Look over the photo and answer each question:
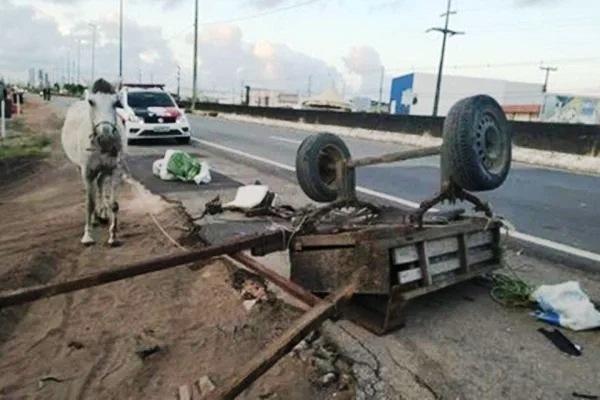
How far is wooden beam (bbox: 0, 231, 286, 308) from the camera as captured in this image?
3.04m

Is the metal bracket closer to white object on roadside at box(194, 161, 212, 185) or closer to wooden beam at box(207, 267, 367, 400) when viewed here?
wooden beam at box(207, 267, 367, 400)

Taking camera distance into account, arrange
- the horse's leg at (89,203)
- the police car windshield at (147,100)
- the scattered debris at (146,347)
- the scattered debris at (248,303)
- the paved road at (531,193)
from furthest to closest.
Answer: the police car windshield at (147,100) < the paved road at (531,193) < the horse's leg at (89,203) < the scattered debris at (248,303) < the scattered debris at (146,347)

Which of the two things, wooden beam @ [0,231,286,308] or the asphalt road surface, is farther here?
the asphalt road surface

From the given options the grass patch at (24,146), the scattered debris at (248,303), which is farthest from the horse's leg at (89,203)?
the grass patch at (24,146)

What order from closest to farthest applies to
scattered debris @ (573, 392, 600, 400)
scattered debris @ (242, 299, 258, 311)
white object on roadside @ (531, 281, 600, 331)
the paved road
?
1. scattered debris @ (573, 392, 600, 400)
2. white object on roadside @ (531, 281, 600, 331)
3. scattered debris @ (242, 299, 258, 311)
4. the paved road

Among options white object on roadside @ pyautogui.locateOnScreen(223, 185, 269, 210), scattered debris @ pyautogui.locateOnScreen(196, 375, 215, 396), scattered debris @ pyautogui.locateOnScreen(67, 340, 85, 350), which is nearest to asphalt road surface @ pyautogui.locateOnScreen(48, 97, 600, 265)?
white object on roadside @ pyautogui.locateOnScreen(223, 185, 269, 210)

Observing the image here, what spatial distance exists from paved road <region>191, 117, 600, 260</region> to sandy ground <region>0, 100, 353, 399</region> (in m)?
4.00

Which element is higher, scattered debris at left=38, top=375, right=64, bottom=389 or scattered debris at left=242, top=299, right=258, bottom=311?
scattered debris at left=242, top=299, right=258, bottom=311

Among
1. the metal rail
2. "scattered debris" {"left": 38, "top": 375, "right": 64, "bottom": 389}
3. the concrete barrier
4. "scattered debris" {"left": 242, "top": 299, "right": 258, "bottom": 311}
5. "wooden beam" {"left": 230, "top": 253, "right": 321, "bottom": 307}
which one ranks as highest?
the metal rail

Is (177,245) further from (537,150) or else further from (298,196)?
(537,150)

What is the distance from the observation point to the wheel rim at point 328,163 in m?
5.51

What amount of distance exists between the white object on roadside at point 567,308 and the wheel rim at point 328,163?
2101mm

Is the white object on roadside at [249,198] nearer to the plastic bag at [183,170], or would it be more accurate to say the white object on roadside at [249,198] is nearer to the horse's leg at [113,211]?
the horse's leg at [113,211]

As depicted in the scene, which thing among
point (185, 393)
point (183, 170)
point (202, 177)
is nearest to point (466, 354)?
point (185, 393)
